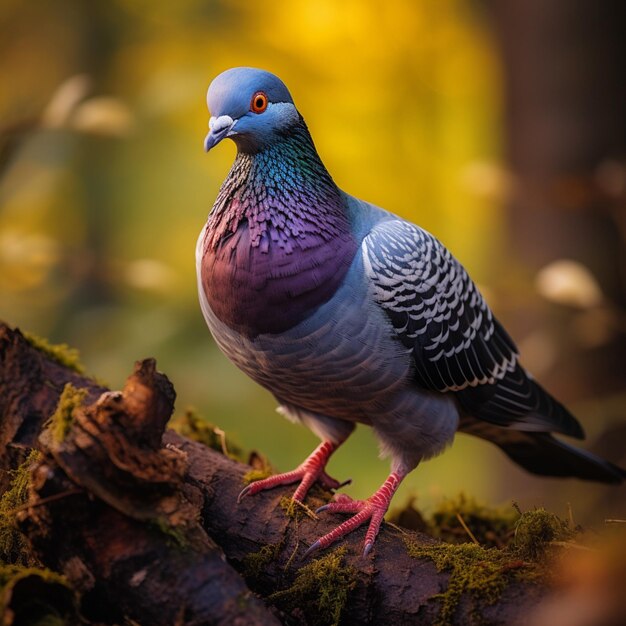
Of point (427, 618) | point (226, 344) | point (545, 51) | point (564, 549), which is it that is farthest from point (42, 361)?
point (545, 51)

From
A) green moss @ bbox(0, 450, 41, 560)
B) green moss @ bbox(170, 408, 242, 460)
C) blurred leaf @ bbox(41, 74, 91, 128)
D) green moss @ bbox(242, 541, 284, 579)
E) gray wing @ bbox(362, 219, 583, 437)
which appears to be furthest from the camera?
blurred leaf @ bbox(41, 74, 91, 128)

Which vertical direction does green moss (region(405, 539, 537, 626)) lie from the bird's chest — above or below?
below

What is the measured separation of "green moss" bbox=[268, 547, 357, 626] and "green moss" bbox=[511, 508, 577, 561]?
22.7 inches

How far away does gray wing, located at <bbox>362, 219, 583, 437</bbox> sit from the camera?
273 centimetres

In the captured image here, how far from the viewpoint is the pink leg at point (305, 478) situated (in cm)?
278

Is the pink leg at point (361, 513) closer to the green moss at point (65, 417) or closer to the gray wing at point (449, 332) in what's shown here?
the gray wing at point (449, 332)

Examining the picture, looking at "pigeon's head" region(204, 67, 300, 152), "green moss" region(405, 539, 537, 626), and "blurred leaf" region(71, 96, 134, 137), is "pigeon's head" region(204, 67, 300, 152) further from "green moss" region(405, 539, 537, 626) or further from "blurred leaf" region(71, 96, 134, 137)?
"green moss" region(405, 539, 537, 626)

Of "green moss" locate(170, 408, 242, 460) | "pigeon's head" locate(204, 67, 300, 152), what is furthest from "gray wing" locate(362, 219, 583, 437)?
"green moss" locate(170, 408, 242, 460)

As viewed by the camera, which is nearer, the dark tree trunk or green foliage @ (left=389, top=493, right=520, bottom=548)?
green foliage @ (left=389, top=493, right=520, bottom=548)

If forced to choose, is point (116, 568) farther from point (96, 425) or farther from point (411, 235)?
point (411, 235)

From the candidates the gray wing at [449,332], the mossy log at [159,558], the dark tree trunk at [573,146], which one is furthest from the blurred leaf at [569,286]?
the mossy log at [159,558]

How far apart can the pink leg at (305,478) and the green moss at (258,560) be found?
0.77 ft

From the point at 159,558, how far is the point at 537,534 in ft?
4.11

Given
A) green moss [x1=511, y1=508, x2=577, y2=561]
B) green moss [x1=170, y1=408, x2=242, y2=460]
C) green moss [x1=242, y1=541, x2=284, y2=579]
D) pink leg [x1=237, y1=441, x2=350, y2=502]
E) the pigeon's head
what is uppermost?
the pigeon's head
